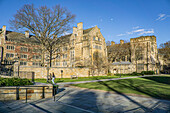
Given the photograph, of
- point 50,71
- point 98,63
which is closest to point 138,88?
point 50,71

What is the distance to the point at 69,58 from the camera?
2057 inches

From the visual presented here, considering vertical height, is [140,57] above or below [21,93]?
above

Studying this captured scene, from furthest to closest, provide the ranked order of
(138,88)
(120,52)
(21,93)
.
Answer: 1. (120,52)
2. (138,88)
3. (21,93)

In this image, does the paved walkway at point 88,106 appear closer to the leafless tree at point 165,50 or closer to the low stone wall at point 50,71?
the low stone wall at point 50,71

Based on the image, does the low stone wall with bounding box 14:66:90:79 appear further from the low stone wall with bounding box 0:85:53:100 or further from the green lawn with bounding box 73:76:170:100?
the low stone wall with bounding box 0:85:53:100

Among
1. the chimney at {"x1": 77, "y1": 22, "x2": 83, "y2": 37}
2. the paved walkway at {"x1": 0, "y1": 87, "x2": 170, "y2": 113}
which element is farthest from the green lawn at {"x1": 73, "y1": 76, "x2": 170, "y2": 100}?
the chimney at {"x1": 77, "y1": 22, "x2": 83, "y2": 37}

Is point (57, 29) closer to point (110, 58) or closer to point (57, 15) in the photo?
point (57, 15)

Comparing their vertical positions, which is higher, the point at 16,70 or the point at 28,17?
the point at 28,17

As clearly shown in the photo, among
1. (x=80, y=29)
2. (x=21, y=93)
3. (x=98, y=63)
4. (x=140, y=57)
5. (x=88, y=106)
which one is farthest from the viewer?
(x=140, y=57)

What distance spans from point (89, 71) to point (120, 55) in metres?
28.9

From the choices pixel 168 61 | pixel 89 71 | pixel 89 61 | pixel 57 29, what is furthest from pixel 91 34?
pixel 168 61

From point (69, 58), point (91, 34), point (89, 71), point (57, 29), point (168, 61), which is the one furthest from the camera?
point (168, 61)

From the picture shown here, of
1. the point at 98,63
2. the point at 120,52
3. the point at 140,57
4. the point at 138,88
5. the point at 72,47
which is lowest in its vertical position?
the point at 138,88

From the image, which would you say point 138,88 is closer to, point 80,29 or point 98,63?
point 98,63
